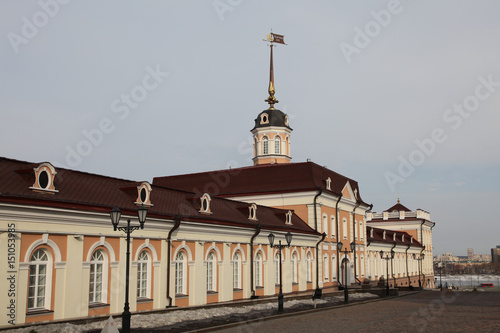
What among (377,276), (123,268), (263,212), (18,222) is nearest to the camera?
(18,222)

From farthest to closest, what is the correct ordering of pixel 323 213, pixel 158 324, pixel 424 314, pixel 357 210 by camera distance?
pixel 357 210, pixel 323 213, pixel 424 314, pixel 158 324

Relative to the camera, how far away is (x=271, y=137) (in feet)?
163

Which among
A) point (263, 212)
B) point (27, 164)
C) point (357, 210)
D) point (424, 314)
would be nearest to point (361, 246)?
point (357, 210)

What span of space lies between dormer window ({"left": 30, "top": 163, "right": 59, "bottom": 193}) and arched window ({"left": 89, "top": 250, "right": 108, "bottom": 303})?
3.22 metres

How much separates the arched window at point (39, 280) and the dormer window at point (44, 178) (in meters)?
2.09

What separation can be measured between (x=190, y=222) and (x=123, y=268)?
4.76 meters

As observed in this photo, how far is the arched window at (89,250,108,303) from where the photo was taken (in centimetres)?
1997

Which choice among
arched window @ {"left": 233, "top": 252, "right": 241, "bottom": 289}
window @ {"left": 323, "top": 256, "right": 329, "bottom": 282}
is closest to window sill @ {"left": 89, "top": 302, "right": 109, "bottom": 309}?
arched window @ {"left": 233, "top": 252, "right": 241, "bottom": 289}

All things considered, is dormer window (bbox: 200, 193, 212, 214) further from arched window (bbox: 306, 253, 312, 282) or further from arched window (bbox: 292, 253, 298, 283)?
arched window (bbox: 306, 253, 312, 282)

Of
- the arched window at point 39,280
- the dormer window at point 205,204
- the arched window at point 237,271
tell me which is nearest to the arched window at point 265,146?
the arched window at point 237,271

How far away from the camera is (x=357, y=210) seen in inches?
1976

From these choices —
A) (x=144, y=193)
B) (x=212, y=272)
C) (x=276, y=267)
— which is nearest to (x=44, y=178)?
(x=144, y=193)

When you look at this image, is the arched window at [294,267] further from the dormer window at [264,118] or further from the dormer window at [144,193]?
the dormer window at [264,118]

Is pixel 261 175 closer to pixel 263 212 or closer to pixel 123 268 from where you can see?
pixel 263 212
